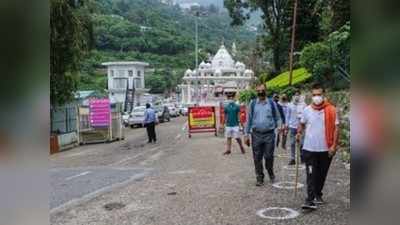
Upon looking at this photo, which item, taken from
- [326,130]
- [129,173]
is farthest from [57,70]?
[326,130]

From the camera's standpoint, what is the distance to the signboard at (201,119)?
22531 millimetres

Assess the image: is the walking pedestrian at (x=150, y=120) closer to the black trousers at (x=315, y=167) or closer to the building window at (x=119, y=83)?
the black trousers at (x=315, y=167)

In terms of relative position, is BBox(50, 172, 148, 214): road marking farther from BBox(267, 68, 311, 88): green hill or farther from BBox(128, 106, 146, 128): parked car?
BBox(128, 106, 146, 128): parked car

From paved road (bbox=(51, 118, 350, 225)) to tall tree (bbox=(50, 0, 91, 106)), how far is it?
4818 mm

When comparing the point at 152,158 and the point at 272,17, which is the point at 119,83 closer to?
the point at 272,17

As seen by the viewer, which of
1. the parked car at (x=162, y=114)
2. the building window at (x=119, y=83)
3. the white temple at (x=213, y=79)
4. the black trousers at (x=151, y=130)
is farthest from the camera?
the white temple at (x=213, y=79)

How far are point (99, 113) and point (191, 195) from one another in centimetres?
1551

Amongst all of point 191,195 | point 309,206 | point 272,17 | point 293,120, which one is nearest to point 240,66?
point 272,17

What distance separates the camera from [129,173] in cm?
1177

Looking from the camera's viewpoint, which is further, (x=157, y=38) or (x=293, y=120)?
→ (x=157, y=38)

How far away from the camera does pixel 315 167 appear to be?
22.4ft

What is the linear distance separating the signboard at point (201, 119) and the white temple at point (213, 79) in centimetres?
4246

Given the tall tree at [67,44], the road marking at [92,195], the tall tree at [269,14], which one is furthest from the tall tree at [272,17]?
→ the road marking at [92,195]
